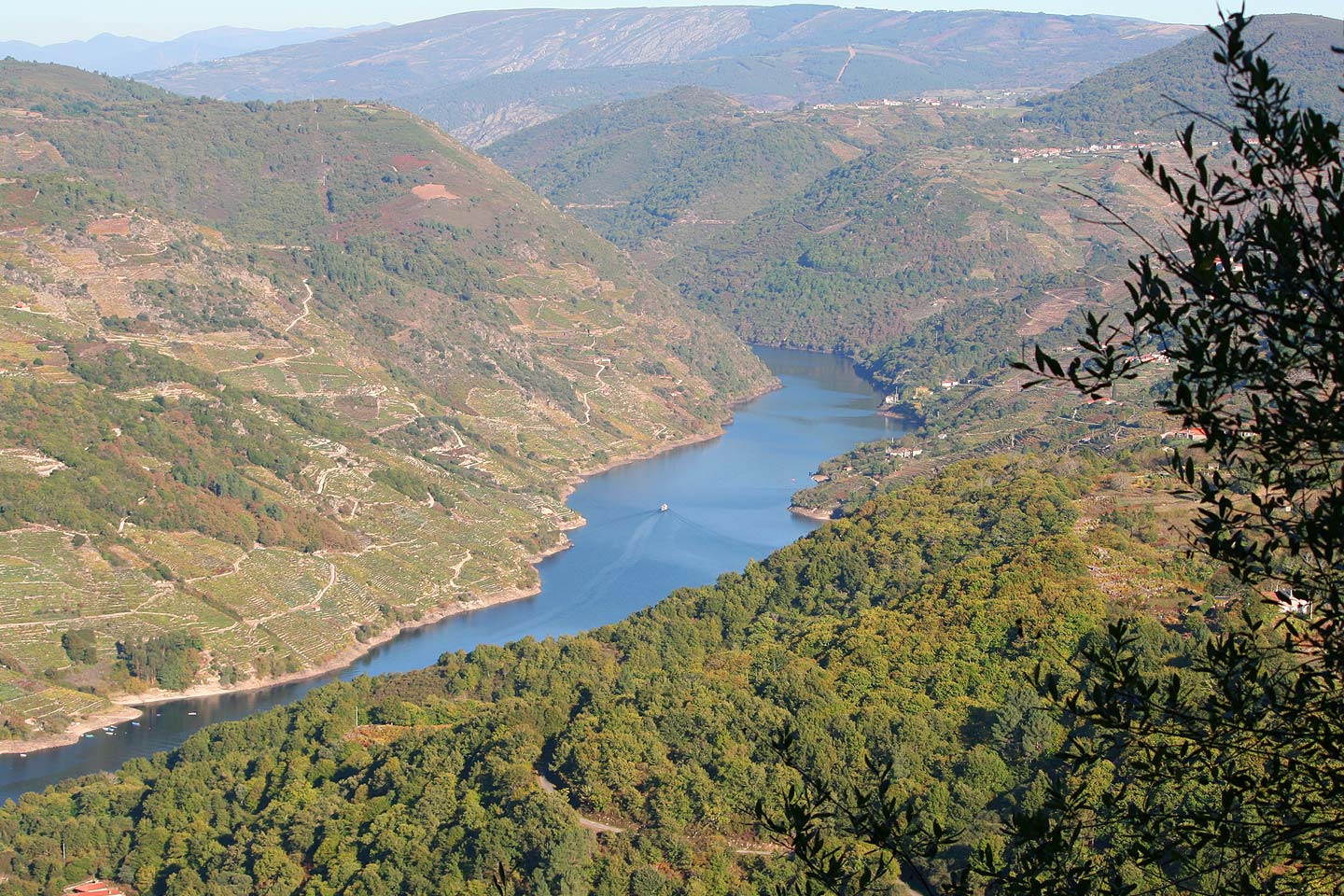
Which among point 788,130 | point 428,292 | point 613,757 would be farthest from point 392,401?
point 788,130

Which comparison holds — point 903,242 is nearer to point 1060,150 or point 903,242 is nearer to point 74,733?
point 1060,150

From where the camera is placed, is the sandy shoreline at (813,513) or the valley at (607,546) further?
the sandy shoreline at (813,513)

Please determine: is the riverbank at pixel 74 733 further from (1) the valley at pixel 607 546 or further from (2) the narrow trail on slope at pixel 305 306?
(2) the narrow trail on slope at pixel 305 306

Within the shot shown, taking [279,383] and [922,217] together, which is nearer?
[279,383]

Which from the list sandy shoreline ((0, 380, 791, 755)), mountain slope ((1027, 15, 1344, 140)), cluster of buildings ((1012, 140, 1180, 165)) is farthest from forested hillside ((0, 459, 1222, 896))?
mountain slope ((1027, 15, 1344, 140))

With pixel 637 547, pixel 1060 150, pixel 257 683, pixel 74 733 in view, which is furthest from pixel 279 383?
pixel 1060 150

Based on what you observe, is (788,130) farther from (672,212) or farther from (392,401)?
(392,401)

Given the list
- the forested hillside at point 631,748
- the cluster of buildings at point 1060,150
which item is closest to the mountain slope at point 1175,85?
the cluster of buildings at point 1060,150
